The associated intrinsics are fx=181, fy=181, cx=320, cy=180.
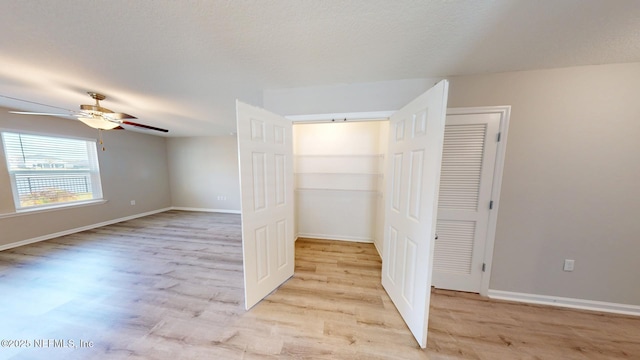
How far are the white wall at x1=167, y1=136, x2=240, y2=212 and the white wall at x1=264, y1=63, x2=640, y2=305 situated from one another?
5031 mm

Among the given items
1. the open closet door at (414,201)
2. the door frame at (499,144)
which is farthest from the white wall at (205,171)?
the open closet door at (414,201)

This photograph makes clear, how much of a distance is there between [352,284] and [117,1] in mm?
2994

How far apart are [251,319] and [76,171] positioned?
5229mm

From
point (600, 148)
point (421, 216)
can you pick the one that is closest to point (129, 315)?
point (421, 216)

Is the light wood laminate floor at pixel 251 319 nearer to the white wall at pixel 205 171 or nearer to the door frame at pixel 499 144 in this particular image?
the door frame at pixel 499 144

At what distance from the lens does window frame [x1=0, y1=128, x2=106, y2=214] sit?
10.1ft

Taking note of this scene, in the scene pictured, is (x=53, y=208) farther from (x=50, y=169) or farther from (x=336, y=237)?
(x=336, y=237)

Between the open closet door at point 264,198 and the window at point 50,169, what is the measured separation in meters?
4.80

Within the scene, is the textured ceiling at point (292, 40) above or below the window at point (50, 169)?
above

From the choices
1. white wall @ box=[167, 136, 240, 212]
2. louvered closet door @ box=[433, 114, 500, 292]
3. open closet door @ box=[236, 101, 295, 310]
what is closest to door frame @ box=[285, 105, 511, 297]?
louvered closet door @ box=[433, 114, 500, 292]

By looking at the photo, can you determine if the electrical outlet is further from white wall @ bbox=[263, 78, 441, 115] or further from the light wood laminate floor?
white wall @ bbox=[263, 78, 441, 115]

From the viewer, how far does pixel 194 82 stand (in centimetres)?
204

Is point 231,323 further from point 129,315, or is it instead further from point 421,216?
point 421,216

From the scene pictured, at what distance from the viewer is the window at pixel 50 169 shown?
3.14 meters
